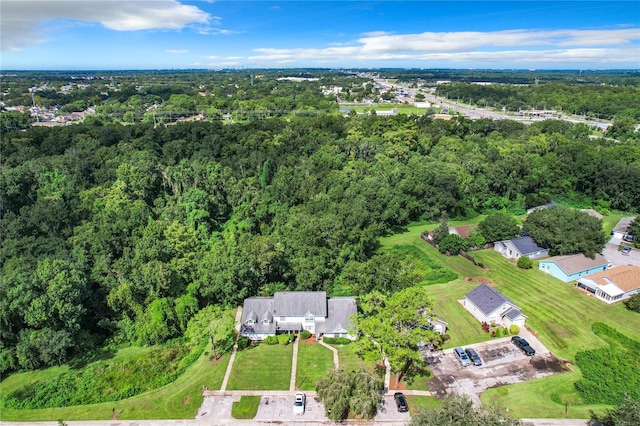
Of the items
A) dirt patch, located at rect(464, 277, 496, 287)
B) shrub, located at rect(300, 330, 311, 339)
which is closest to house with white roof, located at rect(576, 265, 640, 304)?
dirt patch, located at rect(464, 277, 496, 287)

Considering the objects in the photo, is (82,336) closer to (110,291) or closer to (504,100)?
(110,291)

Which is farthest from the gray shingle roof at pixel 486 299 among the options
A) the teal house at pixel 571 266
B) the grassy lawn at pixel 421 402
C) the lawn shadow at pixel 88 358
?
the lawn shadow at pixel 88 358

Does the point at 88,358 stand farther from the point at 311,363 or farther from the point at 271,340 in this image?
the point at 311,363

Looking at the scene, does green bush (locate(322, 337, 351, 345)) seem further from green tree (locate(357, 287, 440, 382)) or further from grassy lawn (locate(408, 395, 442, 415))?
grassy lawn (locate(408, 395, 442, 415))

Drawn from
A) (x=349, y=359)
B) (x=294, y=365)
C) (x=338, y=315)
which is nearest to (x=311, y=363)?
(x=294, y=365)

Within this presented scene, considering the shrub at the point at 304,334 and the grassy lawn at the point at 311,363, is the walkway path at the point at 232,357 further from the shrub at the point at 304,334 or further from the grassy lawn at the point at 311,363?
the shrub at the point at 304,334

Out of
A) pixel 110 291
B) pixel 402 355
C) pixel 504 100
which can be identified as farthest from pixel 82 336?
pixel 504 100
